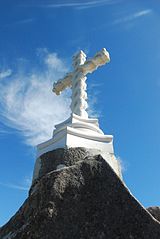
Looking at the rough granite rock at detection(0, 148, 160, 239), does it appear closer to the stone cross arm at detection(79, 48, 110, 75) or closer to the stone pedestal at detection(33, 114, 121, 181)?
the stone pedestal at detection(33, 114, 121, 181)

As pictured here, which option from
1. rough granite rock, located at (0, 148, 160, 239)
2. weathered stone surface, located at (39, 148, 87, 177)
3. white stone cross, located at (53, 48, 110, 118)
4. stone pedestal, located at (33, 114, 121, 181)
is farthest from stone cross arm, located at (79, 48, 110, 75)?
rough granite rock, located at (0, 148, 160, 239)

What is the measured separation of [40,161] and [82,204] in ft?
11.3

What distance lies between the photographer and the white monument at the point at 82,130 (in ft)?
19.0

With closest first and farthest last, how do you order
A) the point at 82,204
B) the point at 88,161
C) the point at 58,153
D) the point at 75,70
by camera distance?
the point at 82,204
the point at 88,161
the point at 58,153
the point at 75,70

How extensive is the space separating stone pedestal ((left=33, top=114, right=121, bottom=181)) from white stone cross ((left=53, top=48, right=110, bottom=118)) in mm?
942

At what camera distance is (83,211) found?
2.49 meters

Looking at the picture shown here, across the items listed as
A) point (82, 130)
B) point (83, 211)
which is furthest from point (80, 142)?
point (83, 211)

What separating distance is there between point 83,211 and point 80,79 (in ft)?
19.8

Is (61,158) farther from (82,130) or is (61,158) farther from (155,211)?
Result: (155,211)

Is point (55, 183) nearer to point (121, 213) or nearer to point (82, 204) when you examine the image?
point (82, 204)

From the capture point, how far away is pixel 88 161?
9.46 ft

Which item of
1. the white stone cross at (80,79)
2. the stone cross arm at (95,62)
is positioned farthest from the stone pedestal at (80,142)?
the stone cross arm at (95,62)

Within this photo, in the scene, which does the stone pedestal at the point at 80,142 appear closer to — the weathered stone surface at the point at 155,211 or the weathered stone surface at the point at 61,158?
the weathered stone surface at the point at 61,158

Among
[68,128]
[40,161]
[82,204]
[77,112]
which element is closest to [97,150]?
[68,128]
